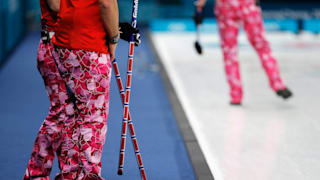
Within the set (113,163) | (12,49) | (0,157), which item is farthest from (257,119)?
(12,49)

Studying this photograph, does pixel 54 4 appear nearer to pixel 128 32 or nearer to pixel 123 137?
pixel 128 32

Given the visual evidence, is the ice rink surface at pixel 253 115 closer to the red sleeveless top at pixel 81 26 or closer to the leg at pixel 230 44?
the leg at pixel 230 44

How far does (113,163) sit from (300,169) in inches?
52.3

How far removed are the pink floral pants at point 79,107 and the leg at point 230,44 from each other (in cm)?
321

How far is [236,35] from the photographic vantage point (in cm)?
689

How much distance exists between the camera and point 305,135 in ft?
18.9

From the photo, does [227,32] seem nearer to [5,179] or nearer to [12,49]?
[5,179]

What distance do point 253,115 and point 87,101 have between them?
3190 millimetres

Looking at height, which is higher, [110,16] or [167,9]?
[110,16]

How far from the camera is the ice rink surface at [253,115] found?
4.85 m

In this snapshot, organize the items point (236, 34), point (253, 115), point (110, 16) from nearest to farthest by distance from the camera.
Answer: point (110, 16) → point (253, 115) → point (236, 34)

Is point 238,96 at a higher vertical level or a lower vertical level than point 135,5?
lower

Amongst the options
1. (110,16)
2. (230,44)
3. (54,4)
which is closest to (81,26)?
(110,16)

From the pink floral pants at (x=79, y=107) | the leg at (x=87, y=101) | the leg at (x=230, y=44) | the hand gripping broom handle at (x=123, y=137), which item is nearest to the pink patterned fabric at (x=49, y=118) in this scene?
the pink floral pants at (x=79, y=107)
